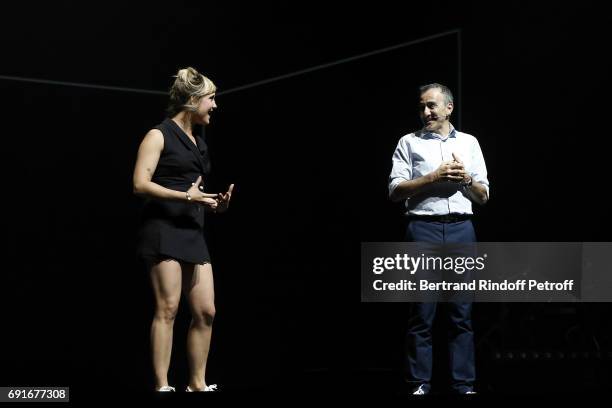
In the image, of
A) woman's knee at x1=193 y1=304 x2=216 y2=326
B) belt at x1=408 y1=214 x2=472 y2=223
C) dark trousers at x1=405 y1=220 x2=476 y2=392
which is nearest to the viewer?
woman's knee at x1=193 y1=304 x2=216 y2=326

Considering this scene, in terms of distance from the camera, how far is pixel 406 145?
405 cm

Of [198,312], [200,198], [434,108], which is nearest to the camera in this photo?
[200,198]

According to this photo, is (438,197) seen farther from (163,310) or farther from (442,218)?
(163,310)

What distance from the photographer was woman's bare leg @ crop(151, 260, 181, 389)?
11.9 ft

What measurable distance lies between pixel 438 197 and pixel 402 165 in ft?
0.69

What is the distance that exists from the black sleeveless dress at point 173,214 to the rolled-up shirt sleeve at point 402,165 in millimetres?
832

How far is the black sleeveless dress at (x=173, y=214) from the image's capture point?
3.66m

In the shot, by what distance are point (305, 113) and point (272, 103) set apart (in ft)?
0.74

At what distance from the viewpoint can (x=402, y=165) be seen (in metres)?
4.04

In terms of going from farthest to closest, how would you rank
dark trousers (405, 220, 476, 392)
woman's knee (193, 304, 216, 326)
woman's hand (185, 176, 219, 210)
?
dark trousers (405, 220, 476, 392)
woman's knee (193, 304, 216, 326)
woman's hand (185, 176, 219, 210)

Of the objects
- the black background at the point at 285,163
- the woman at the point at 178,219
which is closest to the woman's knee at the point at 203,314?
the woman at the point at 178,219

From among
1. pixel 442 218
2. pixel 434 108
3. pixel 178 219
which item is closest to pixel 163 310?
pixel 178 219

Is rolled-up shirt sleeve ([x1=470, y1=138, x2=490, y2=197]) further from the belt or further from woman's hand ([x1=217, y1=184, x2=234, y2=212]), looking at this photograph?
woman's hand ([x1=217, y1=184, x2=234, y2=212])

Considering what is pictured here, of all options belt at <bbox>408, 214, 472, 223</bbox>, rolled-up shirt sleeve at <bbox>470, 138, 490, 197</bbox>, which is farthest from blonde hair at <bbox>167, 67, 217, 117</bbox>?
rolled-up shirt sleeve at <bbox>470, 138, 490, 197</bbox>
